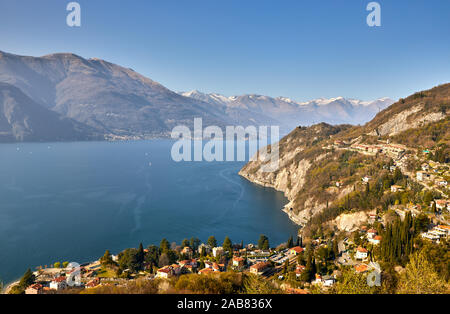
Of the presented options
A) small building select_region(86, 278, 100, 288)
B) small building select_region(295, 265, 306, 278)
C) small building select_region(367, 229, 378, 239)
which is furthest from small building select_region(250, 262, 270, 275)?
small building select_region(86, 278, 100, 288)

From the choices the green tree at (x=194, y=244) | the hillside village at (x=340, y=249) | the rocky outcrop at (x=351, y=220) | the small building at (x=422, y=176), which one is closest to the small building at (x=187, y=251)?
the hillside village at (x=340, y=249)

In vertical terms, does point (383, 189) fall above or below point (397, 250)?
above

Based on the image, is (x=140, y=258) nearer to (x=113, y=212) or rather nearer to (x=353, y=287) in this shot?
(x=113, y=212)

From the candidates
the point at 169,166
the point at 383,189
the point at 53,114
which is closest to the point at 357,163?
the point at 383,189

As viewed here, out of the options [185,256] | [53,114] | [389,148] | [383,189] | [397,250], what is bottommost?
[185,256]

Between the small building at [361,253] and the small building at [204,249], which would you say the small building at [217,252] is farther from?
the small building at [361,253]

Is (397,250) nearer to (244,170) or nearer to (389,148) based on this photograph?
(389,148)
